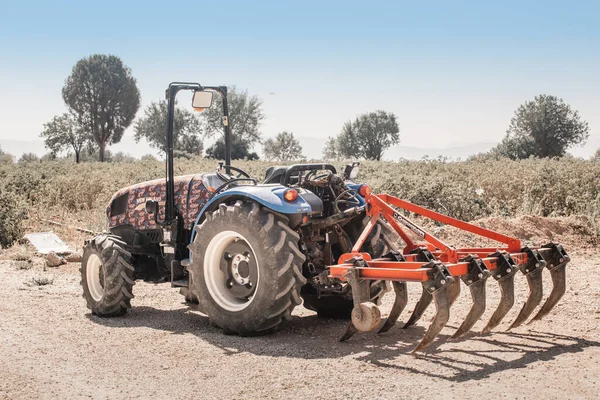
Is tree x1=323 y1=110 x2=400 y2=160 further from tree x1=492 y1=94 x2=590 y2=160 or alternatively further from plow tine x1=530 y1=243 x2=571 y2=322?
plow tine x1=530 y1=243 x2=571 y2=322

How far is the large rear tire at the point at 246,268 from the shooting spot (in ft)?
20.6

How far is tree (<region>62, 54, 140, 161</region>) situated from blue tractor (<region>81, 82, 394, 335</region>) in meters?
63.9

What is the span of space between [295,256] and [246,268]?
30.2 inches

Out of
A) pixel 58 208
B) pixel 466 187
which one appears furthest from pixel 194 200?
pixel 58 208

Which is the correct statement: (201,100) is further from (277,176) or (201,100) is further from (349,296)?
(349,296)

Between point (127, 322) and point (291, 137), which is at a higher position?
point (291, 137)

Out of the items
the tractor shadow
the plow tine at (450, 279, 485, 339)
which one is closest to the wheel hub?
the tractor shadow

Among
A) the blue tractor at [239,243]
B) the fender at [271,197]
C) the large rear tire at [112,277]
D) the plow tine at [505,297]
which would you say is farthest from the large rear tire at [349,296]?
the large rear tire at [112,277]

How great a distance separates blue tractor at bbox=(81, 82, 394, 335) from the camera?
635 centimetres

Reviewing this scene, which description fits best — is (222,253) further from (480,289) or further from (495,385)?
(495,385)

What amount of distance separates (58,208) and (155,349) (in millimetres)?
13484

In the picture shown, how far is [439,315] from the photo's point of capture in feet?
17.9

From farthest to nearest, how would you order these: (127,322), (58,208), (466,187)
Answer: (58,208)
(466,187)
(127,322)

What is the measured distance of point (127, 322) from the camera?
7688 mm
